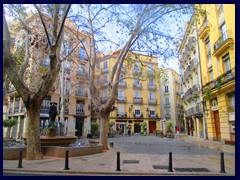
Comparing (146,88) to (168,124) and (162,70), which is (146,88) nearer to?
(168,124)

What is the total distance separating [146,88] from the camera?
44344mm

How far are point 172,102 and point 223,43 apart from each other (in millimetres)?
32308

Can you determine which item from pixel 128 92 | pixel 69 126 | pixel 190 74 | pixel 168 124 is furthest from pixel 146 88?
pixel 69 126

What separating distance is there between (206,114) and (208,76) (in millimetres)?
3970

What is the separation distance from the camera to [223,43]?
16656 millimetres

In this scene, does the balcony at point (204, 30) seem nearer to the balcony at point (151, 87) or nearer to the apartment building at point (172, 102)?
the balcony at point (151, 87)

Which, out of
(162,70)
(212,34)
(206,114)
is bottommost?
(206,114)

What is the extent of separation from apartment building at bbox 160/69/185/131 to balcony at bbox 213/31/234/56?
28653mm

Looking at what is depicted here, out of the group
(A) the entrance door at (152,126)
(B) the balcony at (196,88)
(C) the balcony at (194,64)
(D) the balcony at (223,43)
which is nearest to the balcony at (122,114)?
(A) the entrance door at (152,126)

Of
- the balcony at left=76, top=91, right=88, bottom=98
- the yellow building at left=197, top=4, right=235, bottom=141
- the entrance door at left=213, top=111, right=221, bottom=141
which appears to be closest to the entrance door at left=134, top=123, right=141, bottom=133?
the balcony at left=76, top=91, right=88, bottom=98

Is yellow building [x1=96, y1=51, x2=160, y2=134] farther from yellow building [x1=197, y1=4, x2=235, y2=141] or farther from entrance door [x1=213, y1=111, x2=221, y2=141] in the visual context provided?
entrance door [x1=213, y1=111, x2=221, y2=141]

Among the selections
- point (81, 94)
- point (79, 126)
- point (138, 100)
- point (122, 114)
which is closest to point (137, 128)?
A: point (122, 114)

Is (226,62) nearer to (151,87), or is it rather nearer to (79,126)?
(79,126)

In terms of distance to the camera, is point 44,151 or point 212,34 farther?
point 212,34
